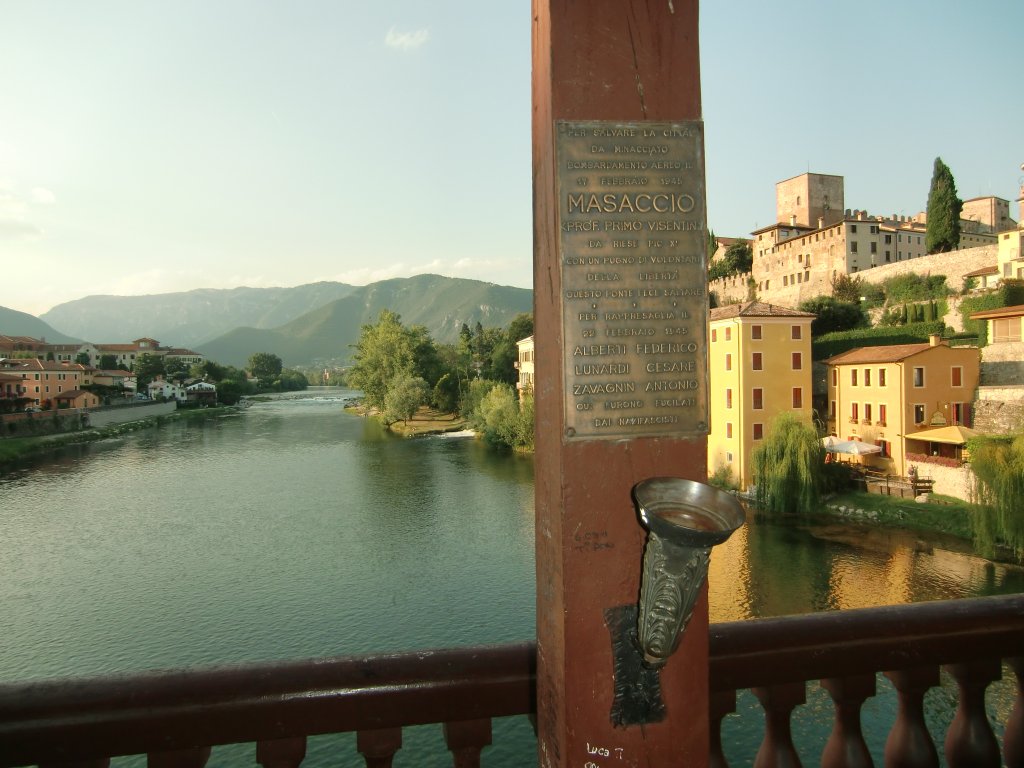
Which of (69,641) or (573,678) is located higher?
(573,678)

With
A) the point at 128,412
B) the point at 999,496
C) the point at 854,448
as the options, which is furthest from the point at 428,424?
the point at 999,496

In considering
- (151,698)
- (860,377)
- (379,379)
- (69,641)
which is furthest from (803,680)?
(379,379)

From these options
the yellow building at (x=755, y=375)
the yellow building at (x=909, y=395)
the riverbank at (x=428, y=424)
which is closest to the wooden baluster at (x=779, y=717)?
the yellow building at (x=755, y=375)

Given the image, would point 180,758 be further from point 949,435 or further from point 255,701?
point 949,435

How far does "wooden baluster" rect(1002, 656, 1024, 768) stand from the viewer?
5.75ft

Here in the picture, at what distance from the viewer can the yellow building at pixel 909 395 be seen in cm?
2269

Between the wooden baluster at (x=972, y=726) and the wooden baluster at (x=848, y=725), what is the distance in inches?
8.4

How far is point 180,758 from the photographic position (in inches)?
59.0

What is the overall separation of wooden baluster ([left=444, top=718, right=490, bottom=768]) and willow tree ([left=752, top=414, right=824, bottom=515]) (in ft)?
73.8

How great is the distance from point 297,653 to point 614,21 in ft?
50.0

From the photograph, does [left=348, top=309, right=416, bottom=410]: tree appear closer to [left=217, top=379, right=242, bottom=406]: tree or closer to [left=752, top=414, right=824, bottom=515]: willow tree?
[left=217, top=379, right=242, bottom=406]: tree

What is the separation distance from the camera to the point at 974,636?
179 centimetres

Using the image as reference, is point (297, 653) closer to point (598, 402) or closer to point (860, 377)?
point (598, 402)

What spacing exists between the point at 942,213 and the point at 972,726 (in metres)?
44.0
